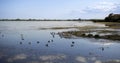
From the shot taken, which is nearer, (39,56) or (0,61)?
(0,61)

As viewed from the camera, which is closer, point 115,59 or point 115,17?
point 115,59

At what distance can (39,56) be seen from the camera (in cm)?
2286

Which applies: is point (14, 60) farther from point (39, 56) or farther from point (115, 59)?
point (115, 59)

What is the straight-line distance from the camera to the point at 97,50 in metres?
26.7

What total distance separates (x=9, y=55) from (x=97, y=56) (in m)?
9.10

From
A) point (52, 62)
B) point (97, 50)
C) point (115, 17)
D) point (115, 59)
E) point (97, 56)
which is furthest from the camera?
point (115, 17)

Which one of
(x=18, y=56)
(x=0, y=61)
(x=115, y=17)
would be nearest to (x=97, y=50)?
(x=18, y=56)

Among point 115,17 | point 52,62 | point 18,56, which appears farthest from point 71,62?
point 115,17

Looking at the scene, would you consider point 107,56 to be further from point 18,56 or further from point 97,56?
point 18,56

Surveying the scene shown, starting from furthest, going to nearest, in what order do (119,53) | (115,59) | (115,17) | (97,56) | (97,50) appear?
1. (115,17)
2. (97,50)
3. (119,53)
4. (97,56)
5. (115,59)

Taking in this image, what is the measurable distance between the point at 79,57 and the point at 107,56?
304 cm

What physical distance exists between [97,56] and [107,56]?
3.49 ft

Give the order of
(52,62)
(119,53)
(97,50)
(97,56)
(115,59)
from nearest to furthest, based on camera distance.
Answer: (52,62) → (115,59) → (97,56) → (119,53) → (97,50)

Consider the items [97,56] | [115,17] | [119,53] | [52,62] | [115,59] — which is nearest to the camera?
[52,62]
